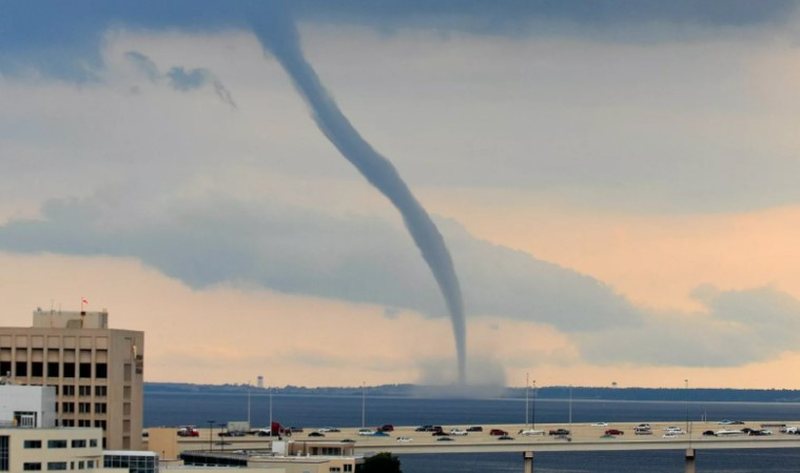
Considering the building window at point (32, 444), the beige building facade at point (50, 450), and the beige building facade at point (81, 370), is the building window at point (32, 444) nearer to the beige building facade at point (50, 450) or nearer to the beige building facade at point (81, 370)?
the beige building facade at point (50, 450)

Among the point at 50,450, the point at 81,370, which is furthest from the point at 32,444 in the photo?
the point at 81,370

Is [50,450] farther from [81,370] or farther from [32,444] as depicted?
[81,370]

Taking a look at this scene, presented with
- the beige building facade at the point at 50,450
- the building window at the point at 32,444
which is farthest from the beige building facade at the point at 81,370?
the building window at the point at 32,444

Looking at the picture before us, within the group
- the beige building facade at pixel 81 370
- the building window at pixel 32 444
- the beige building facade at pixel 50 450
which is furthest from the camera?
the beige building facade at pixel 81 370

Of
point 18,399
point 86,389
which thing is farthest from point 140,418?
point 18,399

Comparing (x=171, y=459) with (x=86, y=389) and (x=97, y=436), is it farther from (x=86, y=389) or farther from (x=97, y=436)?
(x=97, y=436)

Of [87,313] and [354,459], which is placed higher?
[87,313]

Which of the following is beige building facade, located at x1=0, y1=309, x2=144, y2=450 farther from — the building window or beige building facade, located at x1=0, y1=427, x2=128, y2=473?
the building window

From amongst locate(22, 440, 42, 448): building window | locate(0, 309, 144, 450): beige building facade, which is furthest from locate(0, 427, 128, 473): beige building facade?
locate(0, 309, 144, 450): beige building facade
